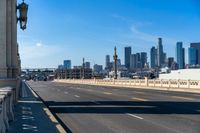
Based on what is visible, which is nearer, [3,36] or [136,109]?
[136,109]

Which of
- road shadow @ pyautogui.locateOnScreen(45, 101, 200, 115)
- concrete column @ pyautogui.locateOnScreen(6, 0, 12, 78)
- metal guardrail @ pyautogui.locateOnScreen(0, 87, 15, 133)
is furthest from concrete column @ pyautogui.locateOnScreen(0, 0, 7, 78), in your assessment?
metal guardrail @ pyautogui.locateOnScreen(0, 87, 15, 133)

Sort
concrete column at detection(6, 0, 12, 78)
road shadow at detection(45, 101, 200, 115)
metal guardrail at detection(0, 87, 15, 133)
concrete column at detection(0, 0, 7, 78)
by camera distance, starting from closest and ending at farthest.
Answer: metal guardrail at detection(0, 87, 15, 133) → road shadow at detection(45, 101, 200, 115) → concrete column at detection(0, 0, 7, 78) → concrete column at detection(6, 0, 12, 78)

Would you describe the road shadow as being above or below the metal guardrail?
below

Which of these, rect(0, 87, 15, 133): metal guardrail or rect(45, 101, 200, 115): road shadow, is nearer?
rect(0, 87, 15, 133): metal guardrail

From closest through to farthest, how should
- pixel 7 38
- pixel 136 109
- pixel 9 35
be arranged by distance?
1. pixel 136 109
2. pixel 7 38
3. pixel 9 35

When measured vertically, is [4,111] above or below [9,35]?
below

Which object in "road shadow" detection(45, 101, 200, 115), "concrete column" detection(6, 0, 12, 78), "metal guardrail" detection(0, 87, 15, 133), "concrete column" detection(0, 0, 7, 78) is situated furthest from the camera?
"concrete column" detection(6, 0, 12, 78)

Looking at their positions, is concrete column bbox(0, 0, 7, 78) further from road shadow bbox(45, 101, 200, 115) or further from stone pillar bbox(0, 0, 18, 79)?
road shadow bbox(45, 101, 200, 115)

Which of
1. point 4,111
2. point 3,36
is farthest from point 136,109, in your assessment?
point 4,111

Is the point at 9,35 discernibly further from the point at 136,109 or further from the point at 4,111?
the point at 4,111

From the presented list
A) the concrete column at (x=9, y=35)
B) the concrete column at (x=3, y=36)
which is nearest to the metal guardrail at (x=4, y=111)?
the concrete column at (x=3, y=36)

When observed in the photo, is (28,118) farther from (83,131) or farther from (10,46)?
(10,46)

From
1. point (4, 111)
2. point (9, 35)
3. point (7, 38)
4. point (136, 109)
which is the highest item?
point (9, 35)

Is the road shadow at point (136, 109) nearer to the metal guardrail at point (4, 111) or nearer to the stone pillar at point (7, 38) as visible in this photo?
the stone pillar at point (7, 38)
